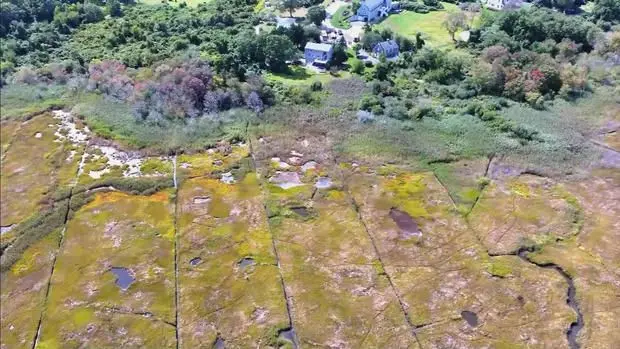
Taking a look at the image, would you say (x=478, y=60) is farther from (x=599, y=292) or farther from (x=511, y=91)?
(x=599, y=292)

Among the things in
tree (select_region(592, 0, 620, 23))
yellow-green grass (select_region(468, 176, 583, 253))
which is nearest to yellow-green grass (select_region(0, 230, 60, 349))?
yellow-green grass (select_region(468, 176, 583, 253))

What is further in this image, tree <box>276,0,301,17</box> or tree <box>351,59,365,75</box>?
tree <box>276,0,301,17</box>

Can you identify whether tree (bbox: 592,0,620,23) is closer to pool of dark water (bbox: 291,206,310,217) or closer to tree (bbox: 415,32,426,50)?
tree (bbox: 415,32,426,50)

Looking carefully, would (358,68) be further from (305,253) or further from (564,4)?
(564,4)

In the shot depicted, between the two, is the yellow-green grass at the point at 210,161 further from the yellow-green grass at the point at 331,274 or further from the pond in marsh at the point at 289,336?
the pond in marsh at the point at 289,336

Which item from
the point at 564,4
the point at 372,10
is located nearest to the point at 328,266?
the point at 372,10

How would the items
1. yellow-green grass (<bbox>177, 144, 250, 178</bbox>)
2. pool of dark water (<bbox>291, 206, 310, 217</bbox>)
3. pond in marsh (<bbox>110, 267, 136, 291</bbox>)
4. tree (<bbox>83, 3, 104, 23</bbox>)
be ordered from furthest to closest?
tree (<bbox>83, 3, 104, 23</bbox>)
yellow-green grass (<bbox>177, 144, 250, 178</bbox>)
pool of dark water (<bbox>291, 206, 310, 217</bbox>)
pond in marsh (<bbox>110, 267, 136, 291</bbox>)

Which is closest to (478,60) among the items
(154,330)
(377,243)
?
(377,243)
